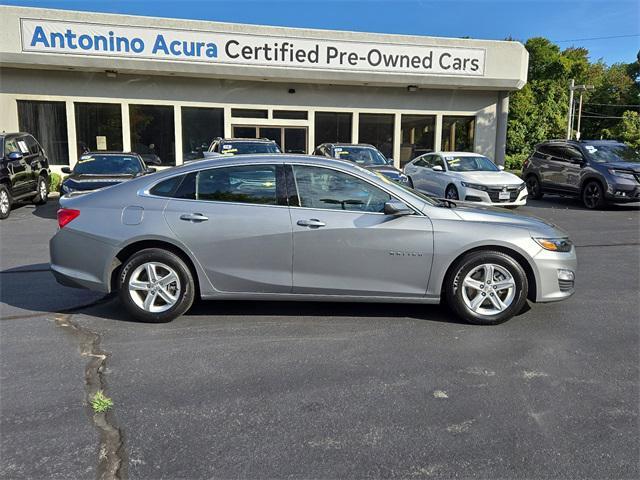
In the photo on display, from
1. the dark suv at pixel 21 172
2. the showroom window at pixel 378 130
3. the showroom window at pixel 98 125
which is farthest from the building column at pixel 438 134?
the dark suv at pixel 21 172

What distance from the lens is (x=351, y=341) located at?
4.42 metres

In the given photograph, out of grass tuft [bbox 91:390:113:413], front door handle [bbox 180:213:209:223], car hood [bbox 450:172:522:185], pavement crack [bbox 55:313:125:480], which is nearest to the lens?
pavement crack [bbox 55:313:125:480]

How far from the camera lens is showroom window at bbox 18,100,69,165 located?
18.0 meters

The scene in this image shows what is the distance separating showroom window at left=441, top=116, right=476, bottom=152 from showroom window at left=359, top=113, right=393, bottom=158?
230cm

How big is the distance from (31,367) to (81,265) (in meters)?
1.18

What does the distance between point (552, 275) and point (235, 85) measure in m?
16.6

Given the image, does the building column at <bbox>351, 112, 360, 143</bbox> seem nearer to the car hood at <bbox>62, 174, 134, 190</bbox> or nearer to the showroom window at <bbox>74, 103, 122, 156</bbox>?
the showroom window at <bbox>74, 103, 122, 156</bbox>

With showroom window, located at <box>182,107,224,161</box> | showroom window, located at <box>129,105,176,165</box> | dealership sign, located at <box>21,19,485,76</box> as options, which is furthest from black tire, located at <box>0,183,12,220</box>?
showroom window, located at <box>182,107,224,161</box>

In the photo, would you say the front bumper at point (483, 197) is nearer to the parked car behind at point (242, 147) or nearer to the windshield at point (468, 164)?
the windshield at point (468, 164)

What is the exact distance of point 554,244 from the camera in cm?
481

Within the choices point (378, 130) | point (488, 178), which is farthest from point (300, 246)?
point (378, 130)

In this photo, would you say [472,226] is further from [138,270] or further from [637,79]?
[637,79]

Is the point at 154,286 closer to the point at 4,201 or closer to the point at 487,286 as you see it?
the point at 487,286

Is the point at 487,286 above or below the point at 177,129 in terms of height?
below
